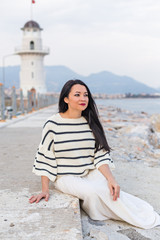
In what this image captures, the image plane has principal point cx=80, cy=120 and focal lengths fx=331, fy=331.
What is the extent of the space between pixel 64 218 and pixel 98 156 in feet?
2.33

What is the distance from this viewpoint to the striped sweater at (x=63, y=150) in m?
2.81

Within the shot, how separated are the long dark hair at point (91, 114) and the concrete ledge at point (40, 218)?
54 cm

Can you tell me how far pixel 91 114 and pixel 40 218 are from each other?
3.35 ft

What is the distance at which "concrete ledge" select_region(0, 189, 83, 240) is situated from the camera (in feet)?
6.96

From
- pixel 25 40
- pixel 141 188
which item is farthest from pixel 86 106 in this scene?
pixel 25 40

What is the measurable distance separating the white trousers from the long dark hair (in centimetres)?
27

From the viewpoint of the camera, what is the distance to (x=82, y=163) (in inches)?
111

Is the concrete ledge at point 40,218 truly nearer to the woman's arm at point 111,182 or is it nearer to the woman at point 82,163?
the woman at point 82,163

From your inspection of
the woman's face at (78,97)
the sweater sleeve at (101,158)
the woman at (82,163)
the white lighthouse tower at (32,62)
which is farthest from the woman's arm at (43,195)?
the white lighthouse tower at (32,62)

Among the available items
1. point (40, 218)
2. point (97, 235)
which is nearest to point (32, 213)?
point (40, 218)

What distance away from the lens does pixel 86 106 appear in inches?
112

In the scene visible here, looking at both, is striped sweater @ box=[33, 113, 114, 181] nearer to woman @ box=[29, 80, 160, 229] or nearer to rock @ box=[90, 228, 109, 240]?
woman @ box=[29, 80, 160, 229]

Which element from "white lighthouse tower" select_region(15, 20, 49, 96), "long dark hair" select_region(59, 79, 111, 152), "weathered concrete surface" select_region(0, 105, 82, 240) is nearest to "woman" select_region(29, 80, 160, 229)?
"long dark hair" select_region(59, 79, 111, 152)

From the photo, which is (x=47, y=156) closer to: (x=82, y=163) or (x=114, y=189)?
(x=82, y=163)
